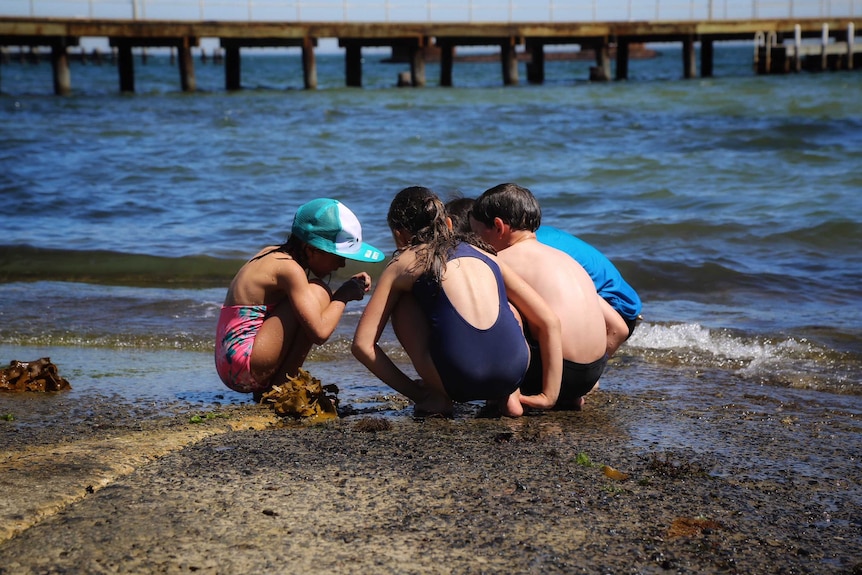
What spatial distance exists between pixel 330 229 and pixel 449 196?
0.80m

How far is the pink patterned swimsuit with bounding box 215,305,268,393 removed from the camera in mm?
4090

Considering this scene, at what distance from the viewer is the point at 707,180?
38.8ft

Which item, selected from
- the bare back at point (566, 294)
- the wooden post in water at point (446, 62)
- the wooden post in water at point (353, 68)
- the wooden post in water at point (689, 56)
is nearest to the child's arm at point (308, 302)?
the bare back at point (566, 294)

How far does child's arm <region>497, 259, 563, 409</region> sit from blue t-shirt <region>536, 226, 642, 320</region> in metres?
0.54

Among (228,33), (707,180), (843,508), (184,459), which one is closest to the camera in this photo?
(843,508)

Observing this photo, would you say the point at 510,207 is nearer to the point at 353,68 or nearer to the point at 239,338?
the point at 239,338

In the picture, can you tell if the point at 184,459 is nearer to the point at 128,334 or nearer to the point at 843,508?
the point at 843,508

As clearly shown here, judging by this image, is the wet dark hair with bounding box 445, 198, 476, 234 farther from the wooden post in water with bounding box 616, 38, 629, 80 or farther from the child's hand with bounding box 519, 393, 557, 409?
the wooden post in water with bounding box 616, 38, 629, 80

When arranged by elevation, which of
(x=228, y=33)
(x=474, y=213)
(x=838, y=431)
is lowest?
(x=838, y=431)

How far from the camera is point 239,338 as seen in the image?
410 centimetres

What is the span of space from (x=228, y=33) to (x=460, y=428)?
26421 millimetres

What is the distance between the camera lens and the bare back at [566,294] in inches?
153

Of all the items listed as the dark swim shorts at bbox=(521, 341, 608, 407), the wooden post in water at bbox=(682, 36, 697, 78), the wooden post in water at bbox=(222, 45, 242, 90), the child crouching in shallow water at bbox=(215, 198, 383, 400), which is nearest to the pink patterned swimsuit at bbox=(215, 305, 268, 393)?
the child crouching in shallow water at bbox=(215, 198, 383, 400)

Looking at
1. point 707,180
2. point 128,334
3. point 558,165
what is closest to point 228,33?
point 558,165
